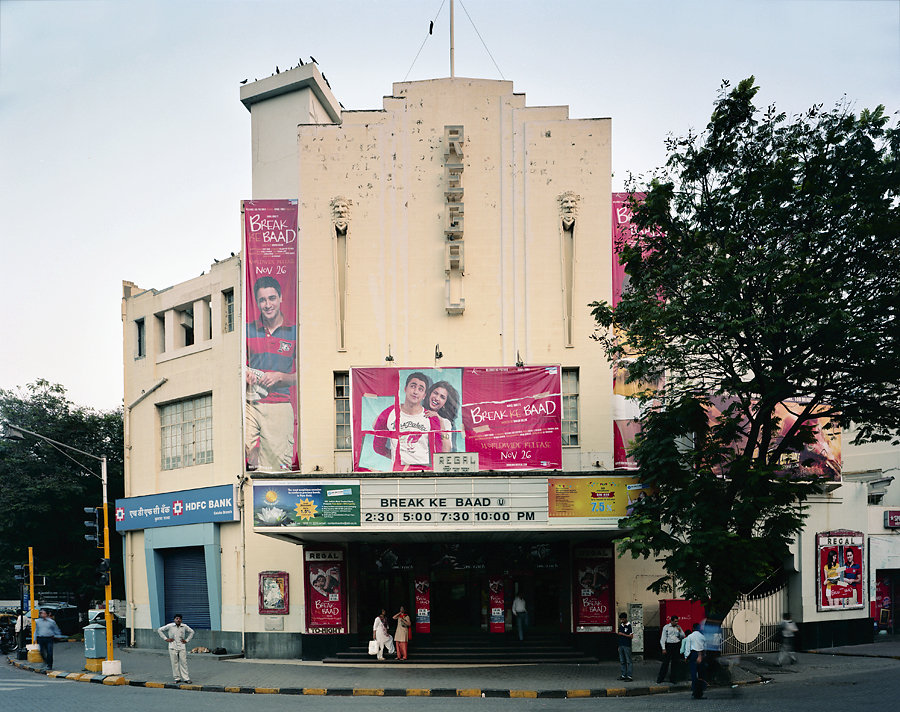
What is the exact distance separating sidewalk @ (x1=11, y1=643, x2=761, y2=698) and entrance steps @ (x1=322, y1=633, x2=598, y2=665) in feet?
1.82

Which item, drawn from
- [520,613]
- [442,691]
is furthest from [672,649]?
[520,613]

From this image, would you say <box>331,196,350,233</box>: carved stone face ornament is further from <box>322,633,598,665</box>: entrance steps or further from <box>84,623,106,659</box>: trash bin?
<box>84,623,106,659</box>: trash bin

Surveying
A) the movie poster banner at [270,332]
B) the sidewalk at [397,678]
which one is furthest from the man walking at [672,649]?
the movie poster banner at [270,332]

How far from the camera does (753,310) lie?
19.7 m

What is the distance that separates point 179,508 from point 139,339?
7324 millimetres

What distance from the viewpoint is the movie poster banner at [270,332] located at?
28047mm

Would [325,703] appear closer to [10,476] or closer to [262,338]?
[262,338]

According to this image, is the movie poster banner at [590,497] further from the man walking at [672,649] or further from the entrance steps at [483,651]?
the entrance steps at [483,651]

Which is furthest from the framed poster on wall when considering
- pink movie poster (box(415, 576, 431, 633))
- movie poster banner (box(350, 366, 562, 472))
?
movie poster banner (box(350, 366, 562, 472))

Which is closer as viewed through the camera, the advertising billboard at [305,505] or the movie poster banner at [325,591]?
the advertising billboard at [305,505]

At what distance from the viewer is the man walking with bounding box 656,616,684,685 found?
21.5 metres

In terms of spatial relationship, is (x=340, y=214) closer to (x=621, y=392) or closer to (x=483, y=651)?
(x=621, y=392)

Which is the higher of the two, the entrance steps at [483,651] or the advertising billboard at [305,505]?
the advertising billboard at [305,505]

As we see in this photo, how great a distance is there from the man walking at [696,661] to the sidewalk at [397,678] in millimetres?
1894
